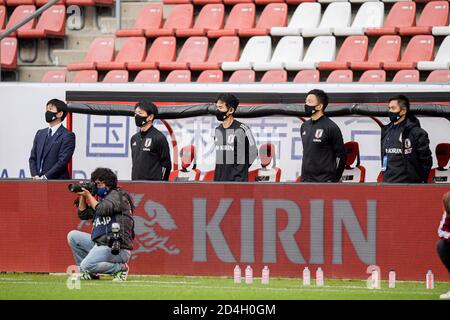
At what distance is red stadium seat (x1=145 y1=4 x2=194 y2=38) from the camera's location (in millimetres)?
21703

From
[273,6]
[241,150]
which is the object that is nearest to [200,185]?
[241,150]

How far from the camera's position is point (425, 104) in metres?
16.8

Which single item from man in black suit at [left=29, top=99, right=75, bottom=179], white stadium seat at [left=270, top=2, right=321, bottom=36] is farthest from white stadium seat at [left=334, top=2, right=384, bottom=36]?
man in black suit at [left=29, top=99, right=75, bottom=179]

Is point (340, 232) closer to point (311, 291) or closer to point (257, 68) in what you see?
point (311, 291)

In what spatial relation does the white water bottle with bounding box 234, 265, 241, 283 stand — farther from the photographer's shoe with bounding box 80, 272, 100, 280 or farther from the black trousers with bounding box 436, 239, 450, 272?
the black trousers with bounding box 436, 239, 450, 272

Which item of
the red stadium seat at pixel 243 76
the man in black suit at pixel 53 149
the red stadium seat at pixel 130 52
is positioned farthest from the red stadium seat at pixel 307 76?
the man in black suit at pixel 53 149

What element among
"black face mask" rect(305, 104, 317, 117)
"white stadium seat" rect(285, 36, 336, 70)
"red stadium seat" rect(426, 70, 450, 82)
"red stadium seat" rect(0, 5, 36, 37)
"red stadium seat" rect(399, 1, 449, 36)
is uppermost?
"red stadium seat" rect(0, 5, 36, 37)

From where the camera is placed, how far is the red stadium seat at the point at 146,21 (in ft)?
71.8

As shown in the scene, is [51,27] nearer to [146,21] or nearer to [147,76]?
[146,21]

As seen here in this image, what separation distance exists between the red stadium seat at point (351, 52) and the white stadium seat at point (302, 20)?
2.79ft

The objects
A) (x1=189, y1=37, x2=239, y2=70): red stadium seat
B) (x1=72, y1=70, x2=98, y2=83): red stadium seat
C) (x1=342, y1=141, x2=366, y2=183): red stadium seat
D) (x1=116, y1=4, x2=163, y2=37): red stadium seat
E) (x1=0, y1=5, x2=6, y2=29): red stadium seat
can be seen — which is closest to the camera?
(x1=342, y1=141, x2=366, y2=183): red stadium seat

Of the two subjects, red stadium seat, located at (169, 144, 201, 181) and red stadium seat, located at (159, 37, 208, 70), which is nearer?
red stadium seat, located at (169, 144, 201, 181)

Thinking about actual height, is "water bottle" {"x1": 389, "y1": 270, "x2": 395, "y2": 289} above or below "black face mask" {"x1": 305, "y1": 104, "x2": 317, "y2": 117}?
below

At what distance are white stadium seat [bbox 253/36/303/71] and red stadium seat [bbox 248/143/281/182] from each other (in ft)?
8.68
